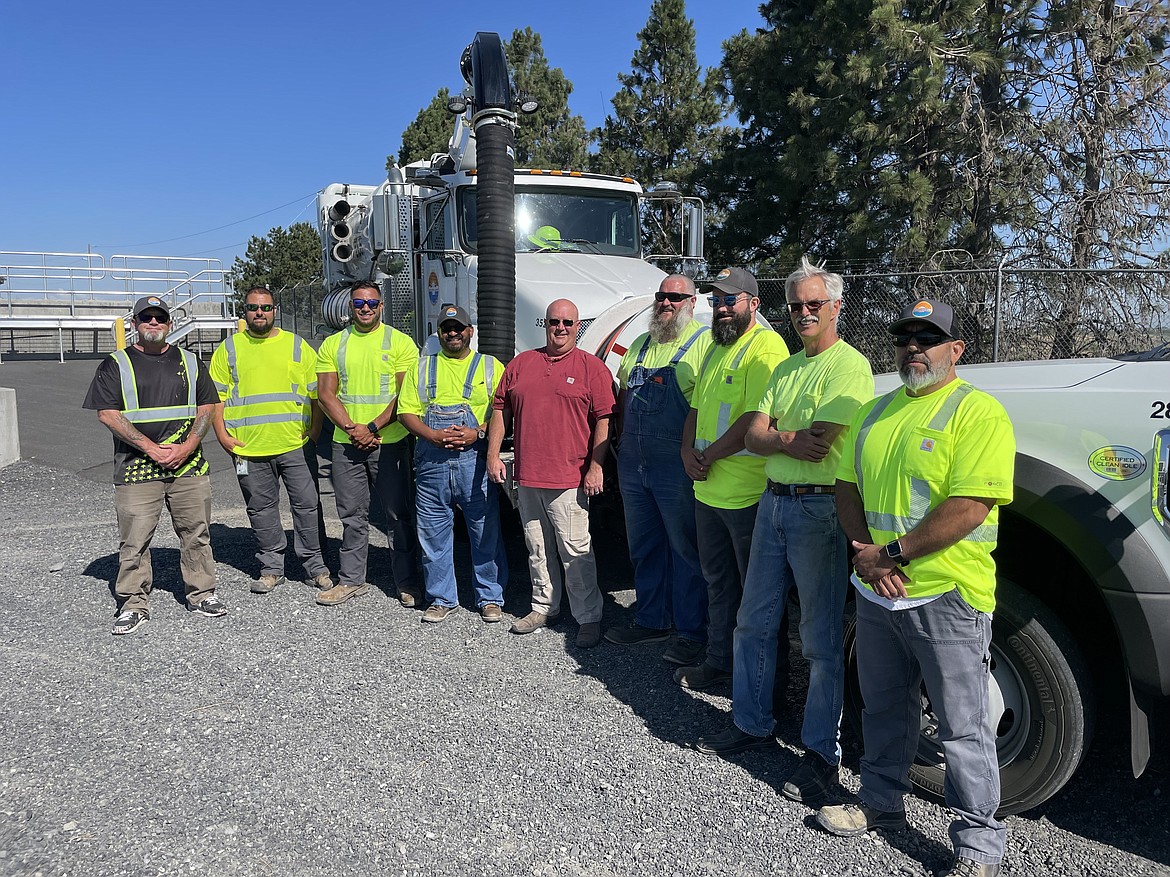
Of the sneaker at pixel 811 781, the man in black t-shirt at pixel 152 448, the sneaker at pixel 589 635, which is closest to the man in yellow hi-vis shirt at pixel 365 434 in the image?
the man in black t-shirt at pixel 152 448

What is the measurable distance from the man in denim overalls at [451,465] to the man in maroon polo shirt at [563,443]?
243 millimetres

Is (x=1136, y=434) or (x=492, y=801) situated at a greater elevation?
(x=1136, y=434)

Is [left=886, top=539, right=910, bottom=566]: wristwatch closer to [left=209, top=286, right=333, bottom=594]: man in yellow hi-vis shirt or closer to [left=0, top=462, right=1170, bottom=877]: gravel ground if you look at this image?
[left=0, top=462, right=1170, bottom=877]: gravel ground

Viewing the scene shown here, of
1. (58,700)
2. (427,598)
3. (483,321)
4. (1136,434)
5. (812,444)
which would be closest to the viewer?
(1136,434)

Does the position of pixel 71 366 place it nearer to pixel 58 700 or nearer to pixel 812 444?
pixel 58 700

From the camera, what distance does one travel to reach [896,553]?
278 cm

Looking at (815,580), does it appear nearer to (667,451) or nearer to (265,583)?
(667,451)

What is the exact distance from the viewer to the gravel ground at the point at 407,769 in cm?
298

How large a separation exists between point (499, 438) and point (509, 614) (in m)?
1.14

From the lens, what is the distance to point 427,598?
18.2ft

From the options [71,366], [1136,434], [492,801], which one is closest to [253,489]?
[492,801]

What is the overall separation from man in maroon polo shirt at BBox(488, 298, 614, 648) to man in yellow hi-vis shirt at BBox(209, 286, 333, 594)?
156 centimetres

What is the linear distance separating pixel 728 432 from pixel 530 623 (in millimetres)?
1948

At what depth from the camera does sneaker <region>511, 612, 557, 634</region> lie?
5098mm
